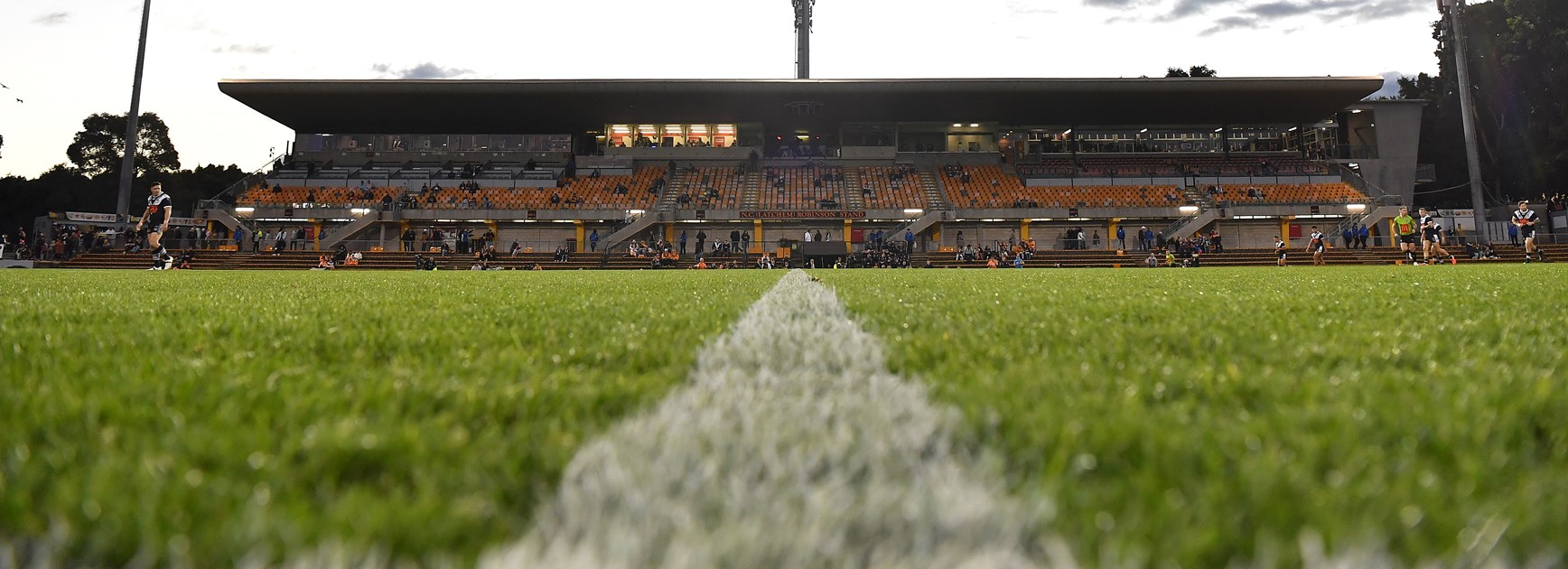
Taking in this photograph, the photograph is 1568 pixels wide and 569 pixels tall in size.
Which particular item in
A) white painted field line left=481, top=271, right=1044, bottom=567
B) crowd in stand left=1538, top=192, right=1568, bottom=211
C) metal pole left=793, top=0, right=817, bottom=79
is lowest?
white painted field line left=481, top=271, right=1044, bottom=567

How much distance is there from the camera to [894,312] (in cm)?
341

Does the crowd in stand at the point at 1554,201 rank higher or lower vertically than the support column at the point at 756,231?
higher

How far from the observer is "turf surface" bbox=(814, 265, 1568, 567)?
650 mm

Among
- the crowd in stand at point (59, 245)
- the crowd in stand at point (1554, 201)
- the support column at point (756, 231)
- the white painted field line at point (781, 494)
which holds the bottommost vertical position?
the white painted field line at point (781, 494)

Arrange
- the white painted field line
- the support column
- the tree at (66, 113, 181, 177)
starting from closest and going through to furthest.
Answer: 1. the white painted field line
2. the support column
3. the tree at (66, 113, 181, 177)

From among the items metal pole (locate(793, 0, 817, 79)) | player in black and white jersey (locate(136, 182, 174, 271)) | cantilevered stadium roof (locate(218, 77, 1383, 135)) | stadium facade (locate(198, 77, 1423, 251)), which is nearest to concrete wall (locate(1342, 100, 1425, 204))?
stadium facade (locate(198, 77, 1423, 251))

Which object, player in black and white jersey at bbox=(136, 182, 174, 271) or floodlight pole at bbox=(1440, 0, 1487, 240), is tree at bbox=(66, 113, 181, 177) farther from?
floodlight pole at bbox=(1440, 0, 1487, 240)

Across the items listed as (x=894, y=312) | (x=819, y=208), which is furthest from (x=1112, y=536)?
(x=819, y=208)

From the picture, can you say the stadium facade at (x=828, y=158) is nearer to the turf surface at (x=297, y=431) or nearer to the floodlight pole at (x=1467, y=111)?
the floodlight pole at (x=1467, y=111)

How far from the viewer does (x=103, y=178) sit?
4844cm

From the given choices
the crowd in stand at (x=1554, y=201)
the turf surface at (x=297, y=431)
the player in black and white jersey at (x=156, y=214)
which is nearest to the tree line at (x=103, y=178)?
the player in black and white jersey at (x=156, y=214)

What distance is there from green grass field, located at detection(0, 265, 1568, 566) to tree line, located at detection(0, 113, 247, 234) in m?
54.1

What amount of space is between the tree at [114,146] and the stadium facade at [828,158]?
1958 cm

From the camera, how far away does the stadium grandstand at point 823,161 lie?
111ft
